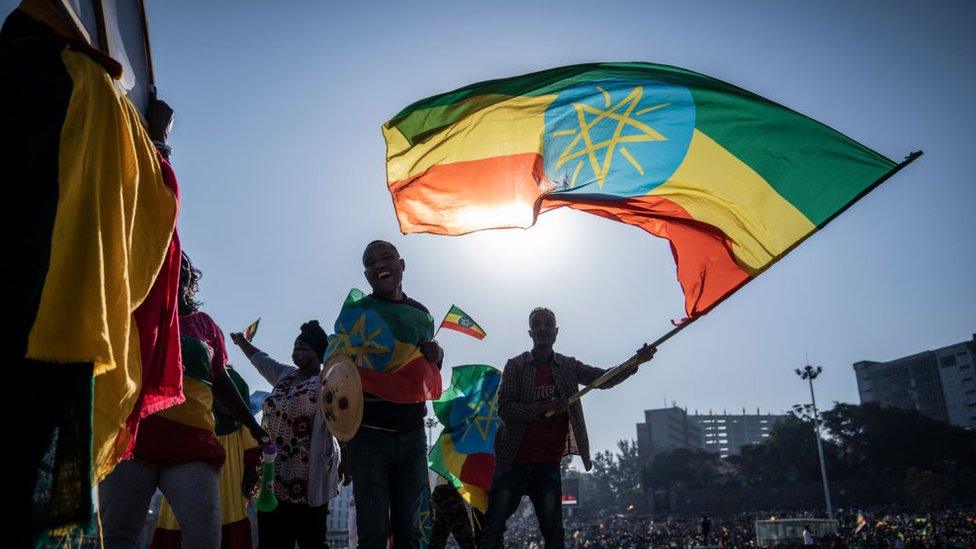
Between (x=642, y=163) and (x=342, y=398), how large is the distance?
2613 millimetres

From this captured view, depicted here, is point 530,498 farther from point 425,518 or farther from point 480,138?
point 480,138

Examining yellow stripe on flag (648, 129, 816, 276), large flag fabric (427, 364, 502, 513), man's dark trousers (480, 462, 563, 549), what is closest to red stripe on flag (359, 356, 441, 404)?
man's dark trousers (480, 462, 563, 549)

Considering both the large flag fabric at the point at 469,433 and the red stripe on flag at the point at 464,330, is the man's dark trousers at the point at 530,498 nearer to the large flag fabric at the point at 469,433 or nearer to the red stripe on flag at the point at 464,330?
the large flag fabric at the point at 469,433

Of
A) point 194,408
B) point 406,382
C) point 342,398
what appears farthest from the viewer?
point 406,382

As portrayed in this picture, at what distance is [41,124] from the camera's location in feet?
4.77

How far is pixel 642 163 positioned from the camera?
4438 mm

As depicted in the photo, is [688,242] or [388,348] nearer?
[388,348]

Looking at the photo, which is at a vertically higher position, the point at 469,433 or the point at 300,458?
the point at 469,433

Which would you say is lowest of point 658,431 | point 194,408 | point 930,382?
point 194,408

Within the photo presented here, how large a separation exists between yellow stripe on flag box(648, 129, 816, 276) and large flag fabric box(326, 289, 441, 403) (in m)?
1.96

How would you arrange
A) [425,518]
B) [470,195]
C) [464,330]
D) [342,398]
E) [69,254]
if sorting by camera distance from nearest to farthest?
1. [69,254]
2. [342,398]
3. [425,518]
4. [470,195]
5. [464,330]

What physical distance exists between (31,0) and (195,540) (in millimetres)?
2521

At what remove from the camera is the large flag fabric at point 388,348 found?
13.7 ft

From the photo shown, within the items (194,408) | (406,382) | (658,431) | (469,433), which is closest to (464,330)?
(469,433)
